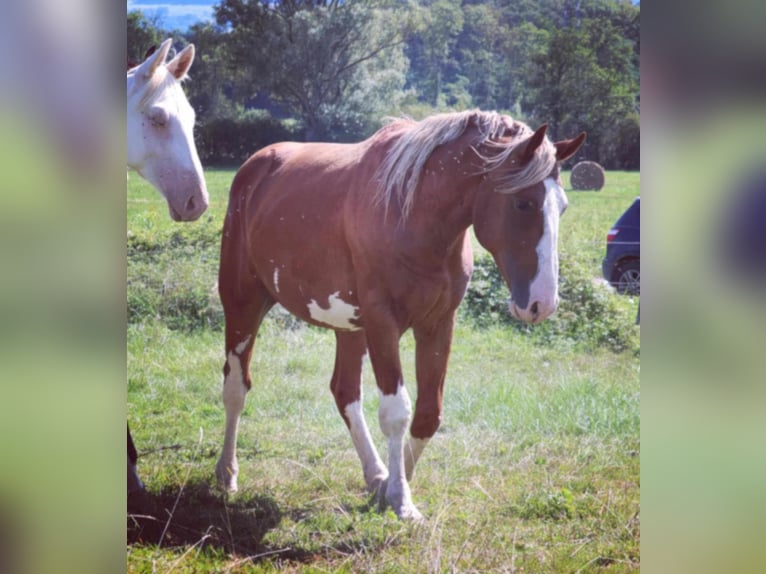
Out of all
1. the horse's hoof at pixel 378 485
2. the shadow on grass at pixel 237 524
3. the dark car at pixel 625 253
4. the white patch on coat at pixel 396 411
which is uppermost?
the dark car at pixel 625 253

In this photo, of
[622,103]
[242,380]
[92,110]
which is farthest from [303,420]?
[622,103]

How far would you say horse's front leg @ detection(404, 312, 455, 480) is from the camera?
345 centimetres

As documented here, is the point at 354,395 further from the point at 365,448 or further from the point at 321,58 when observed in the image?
the point at 321,58

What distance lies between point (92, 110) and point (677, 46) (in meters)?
2.00

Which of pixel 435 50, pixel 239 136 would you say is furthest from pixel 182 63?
pixel 435 50

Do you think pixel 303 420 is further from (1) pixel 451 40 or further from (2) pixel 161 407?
(1) pixel 451 40

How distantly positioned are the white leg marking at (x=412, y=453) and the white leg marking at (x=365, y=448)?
9 centimetres

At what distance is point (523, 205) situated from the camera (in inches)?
126

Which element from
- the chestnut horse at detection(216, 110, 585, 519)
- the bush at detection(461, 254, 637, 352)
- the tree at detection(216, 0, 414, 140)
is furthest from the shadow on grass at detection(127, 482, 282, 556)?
the tree at detection(216, 0, 414, 140)

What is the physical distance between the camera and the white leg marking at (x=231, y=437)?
3.55 metres

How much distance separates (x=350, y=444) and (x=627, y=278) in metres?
1.29

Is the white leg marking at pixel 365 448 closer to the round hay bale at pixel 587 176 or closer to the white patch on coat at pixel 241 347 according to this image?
the white patch on coat at pixel 241 347

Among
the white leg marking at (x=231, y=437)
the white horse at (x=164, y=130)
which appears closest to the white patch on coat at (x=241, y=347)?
the white leg marking at (x=231, y=437)

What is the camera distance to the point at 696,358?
9.88ft
